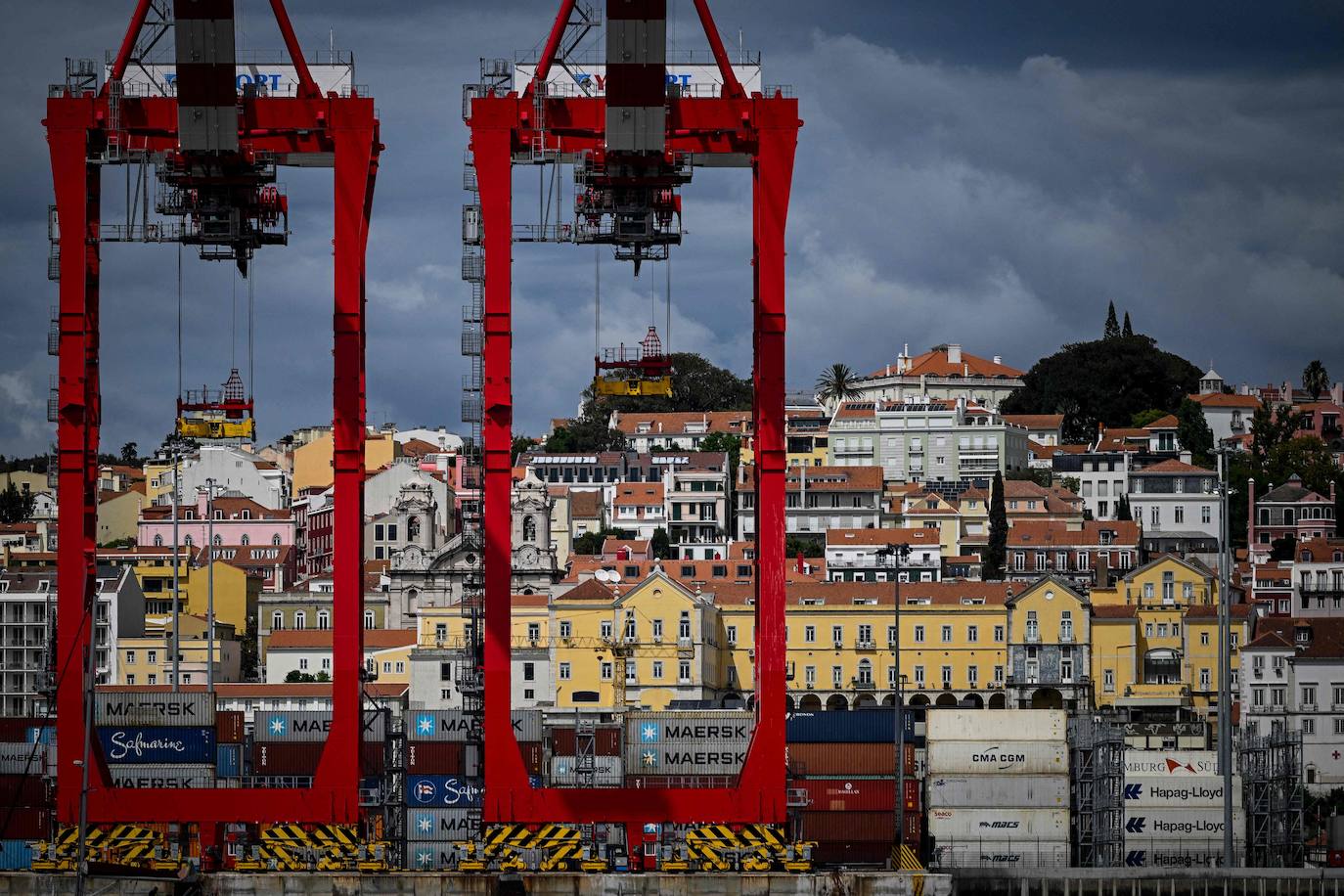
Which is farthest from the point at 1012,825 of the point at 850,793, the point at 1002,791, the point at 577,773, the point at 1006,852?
the point at 577,773

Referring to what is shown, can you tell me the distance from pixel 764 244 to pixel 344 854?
14.4 meters

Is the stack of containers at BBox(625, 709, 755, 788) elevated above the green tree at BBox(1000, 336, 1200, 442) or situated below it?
below

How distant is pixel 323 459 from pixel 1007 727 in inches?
4276

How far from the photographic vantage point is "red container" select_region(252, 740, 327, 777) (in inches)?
2379

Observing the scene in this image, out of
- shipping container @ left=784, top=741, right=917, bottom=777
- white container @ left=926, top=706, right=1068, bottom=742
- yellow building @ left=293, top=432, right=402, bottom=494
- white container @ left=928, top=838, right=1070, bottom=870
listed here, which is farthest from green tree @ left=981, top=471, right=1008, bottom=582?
shipping container @ left=784, top=741, right=917, bottom=777

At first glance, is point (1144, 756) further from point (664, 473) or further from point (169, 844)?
point (664, 473)

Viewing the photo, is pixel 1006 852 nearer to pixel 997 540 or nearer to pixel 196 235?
pixel 196 235

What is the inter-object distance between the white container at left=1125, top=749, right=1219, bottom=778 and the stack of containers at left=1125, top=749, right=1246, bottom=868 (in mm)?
25

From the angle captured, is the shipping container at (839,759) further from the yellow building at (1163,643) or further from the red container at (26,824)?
the yellow building at (1163,643)

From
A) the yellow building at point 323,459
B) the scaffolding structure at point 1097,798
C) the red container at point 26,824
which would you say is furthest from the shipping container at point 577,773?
the yellow building at point 323,459

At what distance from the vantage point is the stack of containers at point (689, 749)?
5553cm

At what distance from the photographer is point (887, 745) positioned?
61.6 metres

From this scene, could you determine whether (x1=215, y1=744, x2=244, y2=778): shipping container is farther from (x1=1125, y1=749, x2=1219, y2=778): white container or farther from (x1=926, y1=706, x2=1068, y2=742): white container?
(x1=1125, y1=749, x2=1219, y2=778): white container

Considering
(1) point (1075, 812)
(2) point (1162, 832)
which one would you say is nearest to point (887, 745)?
(1) point (1075, 812)
